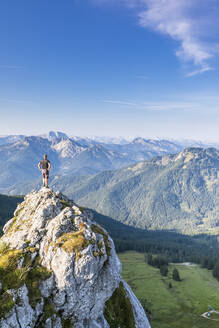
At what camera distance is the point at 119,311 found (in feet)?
132

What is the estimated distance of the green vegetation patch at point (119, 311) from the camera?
37875 millimetres

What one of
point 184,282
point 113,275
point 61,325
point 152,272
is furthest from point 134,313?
point 152,272

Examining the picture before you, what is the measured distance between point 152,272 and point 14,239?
16037cm

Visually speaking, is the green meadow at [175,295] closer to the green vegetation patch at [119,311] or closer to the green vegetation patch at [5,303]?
the green vegetation patch at [119,311]

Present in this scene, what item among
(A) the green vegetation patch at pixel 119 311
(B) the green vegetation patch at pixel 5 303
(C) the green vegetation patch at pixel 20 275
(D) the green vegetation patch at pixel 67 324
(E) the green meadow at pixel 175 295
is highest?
(C) the green vegetation patch at pixel 20 275

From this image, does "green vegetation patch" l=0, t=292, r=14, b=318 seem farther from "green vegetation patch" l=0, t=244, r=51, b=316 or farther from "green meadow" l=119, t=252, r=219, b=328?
"green meadow" l=119, t=252, r=219, b=328

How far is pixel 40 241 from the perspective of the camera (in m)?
37.2

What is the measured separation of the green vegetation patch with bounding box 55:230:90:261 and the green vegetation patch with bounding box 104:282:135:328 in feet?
43.7

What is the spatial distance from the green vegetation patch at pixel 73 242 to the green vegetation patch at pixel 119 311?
1332cm

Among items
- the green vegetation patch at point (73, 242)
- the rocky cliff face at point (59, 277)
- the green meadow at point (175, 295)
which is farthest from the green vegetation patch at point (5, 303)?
the green meadow at point (175, 295)

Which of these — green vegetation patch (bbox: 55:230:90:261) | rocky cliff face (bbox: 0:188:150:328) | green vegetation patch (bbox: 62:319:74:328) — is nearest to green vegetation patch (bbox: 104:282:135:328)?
rocky cliff face (bbox: 0:188:150:328)

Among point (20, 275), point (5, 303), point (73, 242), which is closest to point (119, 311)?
point (73, 242)

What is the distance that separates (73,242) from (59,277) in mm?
4842

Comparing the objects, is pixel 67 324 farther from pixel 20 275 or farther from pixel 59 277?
pixel 20 275
